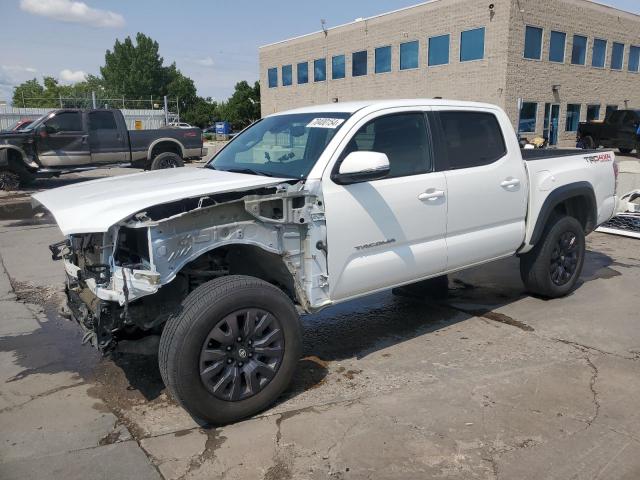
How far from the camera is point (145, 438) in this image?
330 cm

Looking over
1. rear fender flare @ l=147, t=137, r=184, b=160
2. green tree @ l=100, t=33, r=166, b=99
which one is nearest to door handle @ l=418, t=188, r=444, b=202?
rear fender flare @ l=147, t=137, r=184, b=160

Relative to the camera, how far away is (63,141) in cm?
1459

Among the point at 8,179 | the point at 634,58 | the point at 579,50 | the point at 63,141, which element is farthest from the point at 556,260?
the point at 634,58

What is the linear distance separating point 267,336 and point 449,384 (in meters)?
1.39

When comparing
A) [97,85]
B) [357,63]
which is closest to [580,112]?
[357,63]

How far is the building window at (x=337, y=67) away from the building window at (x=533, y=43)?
13694 millimetres

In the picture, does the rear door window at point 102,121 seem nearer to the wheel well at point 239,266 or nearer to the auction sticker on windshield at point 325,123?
the auction sticker on windshield at point 325,123

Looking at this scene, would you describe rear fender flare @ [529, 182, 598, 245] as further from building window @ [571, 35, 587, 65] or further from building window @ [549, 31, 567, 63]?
building window @ [571, 35, 587, 65]

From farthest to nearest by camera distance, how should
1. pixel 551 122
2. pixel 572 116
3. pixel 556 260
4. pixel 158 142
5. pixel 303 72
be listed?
pixel 303 72
pixel 572 116
pixel 551 122
pixel 158 142
pixel 556 260

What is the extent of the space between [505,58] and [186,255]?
92.6ft

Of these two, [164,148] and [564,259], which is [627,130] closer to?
[164,148]

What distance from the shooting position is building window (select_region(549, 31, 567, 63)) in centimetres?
3033

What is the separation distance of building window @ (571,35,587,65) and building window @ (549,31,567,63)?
42.7 inches

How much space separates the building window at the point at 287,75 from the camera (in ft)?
145
